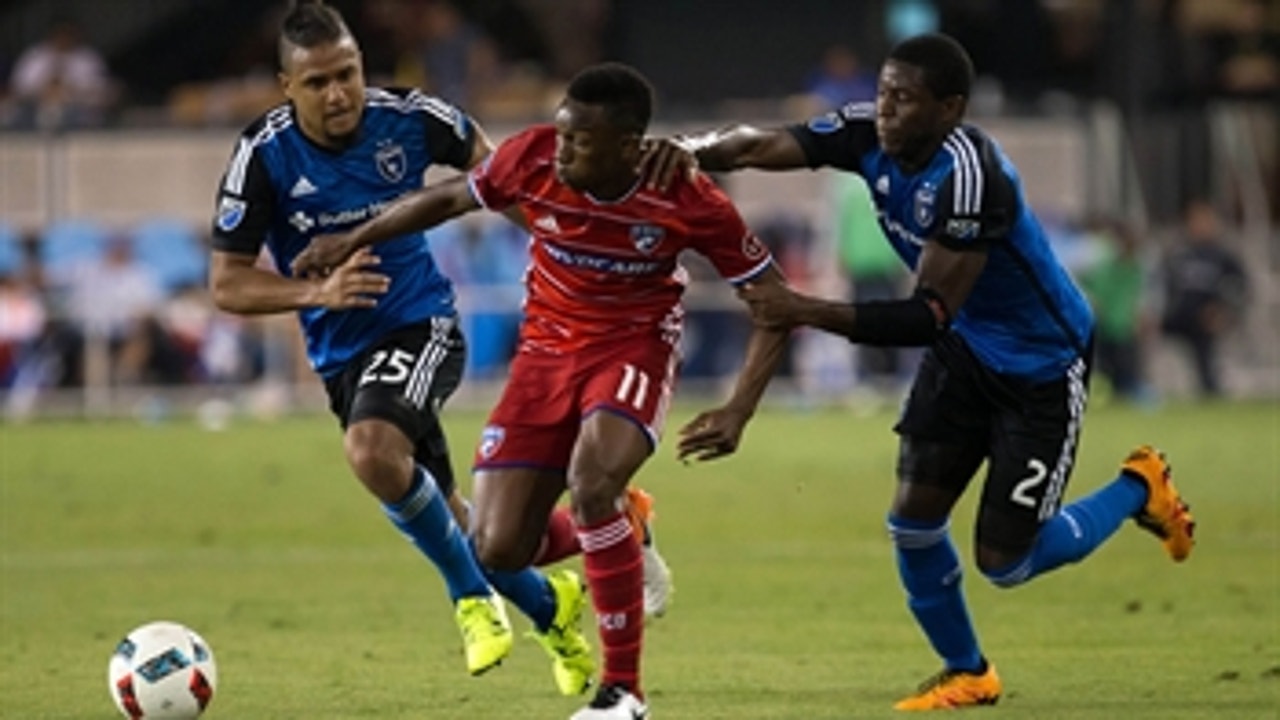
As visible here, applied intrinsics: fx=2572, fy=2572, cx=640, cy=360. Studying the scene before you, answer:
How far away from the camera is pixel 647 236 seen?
27.0 feet

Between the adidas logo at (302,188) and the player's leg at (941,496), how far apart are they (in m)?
2.32

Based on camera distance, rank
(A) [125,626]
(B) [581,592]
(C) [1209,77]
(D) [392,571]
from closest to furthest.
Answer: (B) [581,592] → (A) [125,626] → (D) [392,571] → (C) [1209,77]

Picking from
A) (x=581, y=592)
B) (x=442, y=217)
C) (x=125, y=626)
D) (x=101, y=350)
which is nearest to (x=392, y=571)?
(x=125, y=626)

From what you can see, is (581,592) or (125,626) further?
(125,626)

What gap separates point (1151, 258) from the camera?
27375 mm

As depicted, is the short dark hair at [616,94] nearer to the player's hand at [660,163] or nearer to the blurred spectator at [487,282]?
the player's hand at [660,163]

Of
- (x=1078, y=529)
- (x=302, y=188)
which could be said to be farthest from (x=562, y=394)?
(x=1078, y=529)

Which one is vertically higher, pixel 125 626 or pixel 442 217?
pixel 442 217

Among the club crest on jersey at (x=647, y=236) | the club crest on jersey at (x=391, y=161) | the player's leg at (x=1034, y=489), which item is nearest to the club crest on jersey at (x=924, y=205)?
the player's leg at (x=1034, y=489)

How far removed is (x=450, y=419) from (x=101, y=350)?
3.82m

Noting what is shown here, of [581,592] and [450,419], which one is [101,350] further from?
[581,592]

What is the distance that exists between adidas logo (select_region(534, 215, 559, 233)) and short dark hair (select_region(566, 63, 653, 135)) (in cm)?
53

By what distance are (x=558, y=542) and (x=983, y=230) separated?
80.7 inches

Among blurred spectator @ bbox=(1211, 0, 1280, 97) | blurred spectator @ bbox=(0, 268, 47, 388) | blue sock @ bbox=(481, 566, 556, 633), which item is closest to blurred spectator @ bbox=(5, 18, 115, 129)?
blurred spectator @ bbox=(0, 268, 47, 388)
